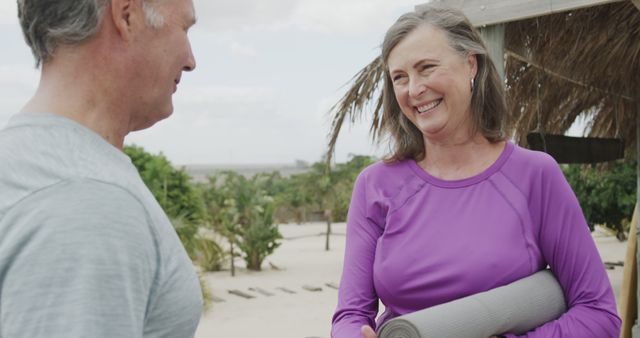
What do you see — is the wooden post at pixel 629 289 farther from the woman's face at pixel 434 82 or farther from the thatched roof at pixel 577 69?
the woman's face at pixel 434 82

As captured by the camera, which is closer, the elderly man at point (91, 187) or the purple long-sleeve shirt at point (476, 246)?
the elderly man at point (91, 187)

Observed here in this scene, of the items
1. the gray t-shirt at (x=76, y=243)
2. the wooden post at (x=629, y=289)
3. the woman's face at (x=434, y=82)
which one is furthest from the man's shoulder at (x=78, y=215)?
the wooden post at (x=629, y=289)

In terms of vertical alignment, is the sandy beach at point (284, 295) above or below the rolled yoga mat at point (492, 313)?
below

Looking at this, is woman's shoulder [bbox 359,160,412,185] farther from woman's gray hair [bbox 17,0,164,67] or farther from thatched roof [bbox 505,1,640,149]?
thatched roof [bbox 505,1,640,149]

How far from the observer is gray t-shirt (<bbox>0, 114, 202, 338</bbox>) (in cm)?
81

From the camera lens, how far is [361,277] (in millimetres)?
1887

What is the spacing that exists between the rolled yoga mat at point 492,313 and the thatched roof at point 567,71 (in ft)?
5.11

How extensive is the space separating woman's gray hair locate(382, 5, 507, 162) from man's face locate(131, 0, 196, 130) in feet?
3.03

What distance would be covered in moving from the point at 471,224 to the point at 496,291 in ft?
0.65

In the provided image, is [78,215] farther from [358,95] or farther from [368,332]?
[358,95]

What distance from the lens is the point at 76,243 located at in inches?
32.4

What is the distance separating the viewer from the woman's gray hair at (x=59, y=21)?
0.97m

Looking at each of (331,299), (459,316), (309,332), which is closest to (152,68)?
(459,316)

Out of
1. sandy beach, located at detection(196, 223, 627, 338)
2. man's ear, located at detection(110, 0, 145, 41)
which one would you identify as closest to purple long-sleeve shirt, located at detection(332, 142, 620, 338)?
man's ear, located at detection(110, 0, 145, 41)
